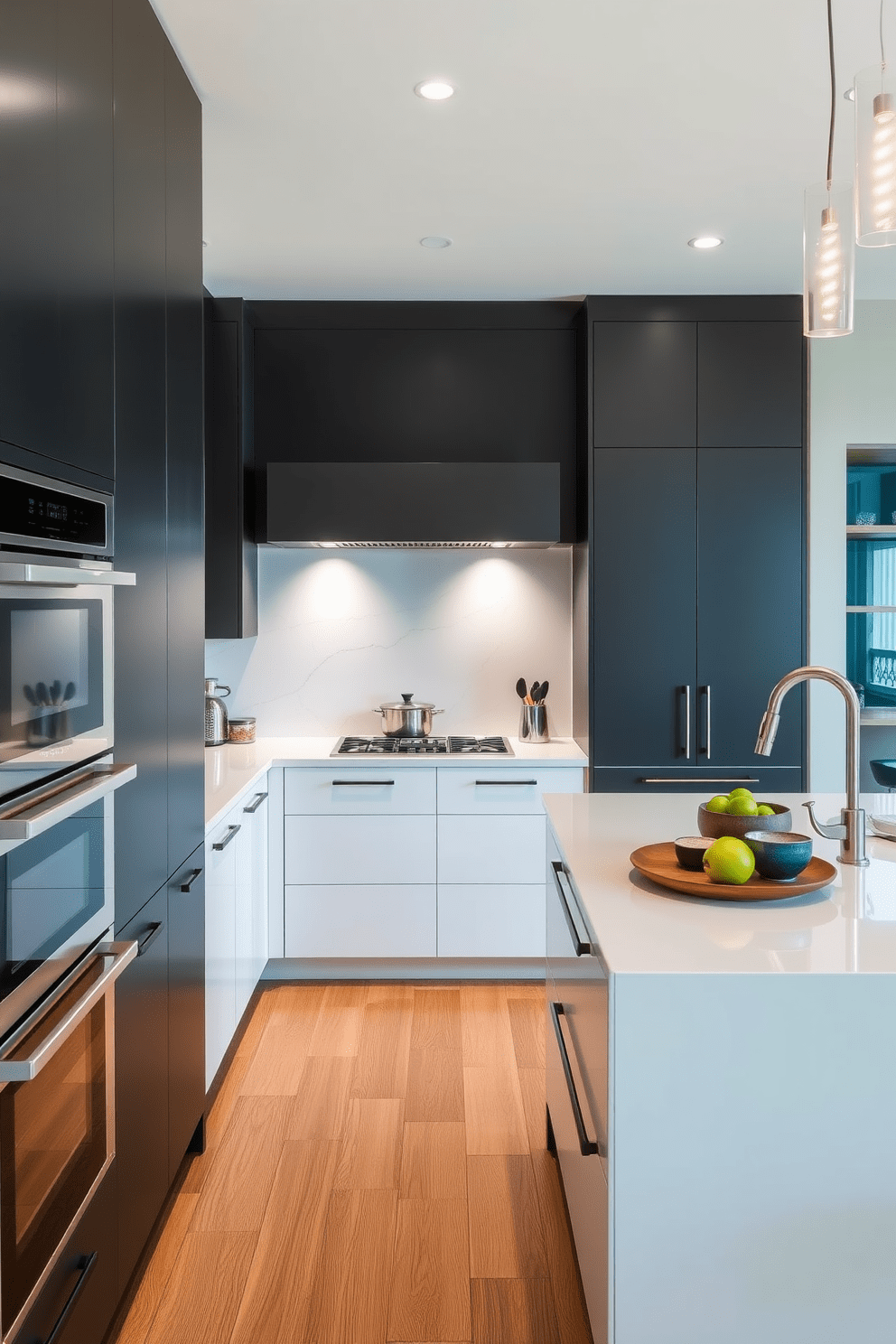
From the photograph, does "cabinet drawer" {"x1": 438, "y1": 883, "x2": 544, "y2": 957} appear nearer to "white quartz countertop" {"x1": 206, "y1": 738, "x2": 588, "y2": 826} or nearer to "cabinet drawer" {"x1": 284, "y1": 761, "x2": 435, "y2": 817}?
"cabinet drawer" {"x1": 284, "y1": 761, "x2": 435, "y2": 817}

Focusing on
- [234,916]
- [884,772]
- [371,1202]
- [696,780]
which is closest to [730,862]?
[371,1202]

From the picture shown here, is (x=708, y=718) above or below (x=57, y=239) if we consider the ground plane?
below

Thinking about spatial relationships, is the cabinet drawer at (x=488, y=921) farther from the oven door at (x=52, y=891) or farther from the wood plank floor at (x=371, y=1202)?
the oven door at (x=52, y=891)

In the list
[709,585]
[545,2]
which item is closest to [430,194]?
[545,2]

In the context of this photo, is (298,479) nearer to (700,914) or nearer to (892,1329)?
(700,914)

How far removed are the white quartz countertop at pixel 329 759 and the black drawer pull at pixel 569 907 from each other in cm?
140

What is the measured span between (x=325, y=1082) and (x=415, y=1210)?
75cm

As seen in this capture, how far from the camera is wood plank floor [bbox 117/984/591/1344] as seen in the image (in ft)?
6.66

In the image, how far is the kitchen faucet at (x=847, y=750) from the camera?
1901 millimetres

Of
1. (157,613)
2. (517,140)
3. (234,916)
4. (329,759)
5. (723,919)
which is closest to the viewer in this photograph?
(723,919)

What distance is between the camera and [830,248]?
5.77 ft

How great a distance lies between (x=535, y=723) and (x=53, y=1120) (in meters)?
2.95

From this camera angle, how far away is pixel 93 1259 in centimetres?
169

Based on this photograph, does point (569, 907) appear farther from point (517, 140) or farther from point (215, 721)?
point (215, 721)
